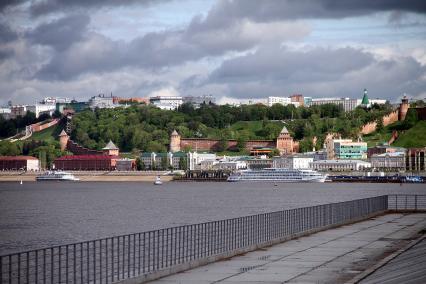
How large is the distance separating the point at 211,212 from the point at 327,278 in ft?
143

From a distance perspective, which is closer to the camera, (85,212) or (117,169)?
(85,212)

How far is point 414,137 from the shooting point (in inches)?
7584

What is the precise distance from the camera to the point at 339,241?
2255 centimetres

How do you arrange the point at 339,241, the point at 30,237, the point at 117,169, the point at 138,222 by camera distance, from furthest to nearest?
1. the point at 117,169
2. the point at 138,222
3. the point at 30,237
4. the point at 339,241

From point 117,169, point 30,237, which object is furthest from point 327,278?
point 117,169

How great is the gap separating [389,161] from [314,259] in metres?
157

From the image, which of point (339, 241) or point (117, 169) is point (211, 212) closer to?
point (339, 241)

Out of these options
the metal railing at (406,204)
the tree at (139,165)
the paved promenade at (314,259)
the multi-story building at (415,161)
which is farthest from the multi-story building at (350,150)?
the paved promenade at (314,259)

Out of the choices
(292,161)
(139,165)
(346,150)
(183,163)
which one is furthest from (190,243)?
(139,165)

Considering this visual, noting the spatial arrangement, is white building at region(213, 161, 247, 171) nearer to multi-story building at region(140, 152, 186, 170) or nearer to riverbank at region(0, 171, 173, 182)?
riverbank at region(0, 171, 173, 182)

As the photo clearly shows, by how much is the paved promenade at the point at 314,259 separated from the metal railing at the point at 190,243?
0.58 metres

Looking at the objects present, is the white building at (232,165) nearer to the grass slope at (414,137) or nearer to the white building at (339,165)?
the white building at (339,165)

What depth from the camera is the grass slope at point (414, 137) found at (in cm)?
18962

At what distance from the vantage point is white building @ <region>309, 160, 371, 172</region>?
6929 inches
